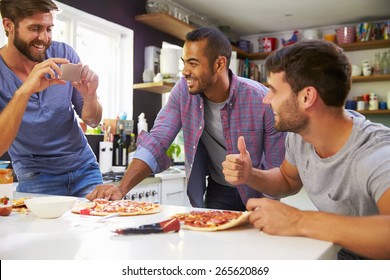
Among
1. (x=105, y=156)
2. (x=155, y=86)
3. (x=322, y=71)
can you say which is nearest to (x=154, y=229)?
(x=322, y=71)

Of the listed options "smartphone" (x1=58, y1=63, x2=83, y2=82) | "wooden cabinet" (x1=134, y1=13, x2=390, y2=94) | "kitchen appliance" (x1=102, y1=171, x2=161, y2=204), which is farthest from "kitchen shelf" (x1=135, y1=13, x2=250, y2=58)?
"smartphone" (x1=58, y1=63, x2=83, y2=82)

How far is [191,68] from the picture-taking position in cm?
218

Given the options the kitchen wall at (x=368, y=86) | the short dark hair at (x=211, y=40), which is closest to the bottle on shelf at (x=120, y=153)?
the short dark hair at (x=211, y=40)

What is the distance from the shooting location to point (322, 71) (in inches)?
55.4

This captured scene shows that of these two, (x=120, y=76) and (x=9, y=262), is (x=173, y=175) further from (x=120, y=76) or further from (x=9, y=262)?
(x=9, y=262)

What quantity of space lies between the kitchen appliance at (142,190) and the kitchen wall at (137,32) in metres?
1.07

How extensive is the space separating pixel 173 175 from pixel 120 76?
1301 millimetres

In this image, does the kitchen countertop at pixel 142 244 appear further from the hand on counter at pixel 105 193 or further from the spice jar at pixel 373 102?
the spice jar at pixel 373 102

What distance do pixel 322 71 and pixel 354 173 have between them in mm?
366

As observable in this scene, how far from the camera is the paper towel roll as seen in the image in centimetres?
372

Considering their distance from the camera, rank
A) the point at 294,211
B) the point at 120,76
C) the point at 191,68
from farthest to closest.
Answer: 1. the point at 120,76
2. the point at 191,68
3. the point at 294,211

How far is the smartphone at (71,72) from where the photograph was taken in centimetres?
173

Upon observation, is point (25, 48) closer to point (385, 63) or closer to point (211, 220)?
point (211, 220)

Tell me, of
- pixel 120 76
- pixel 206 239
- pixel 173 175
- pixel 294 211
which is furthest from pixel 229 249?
pixel 120 76
